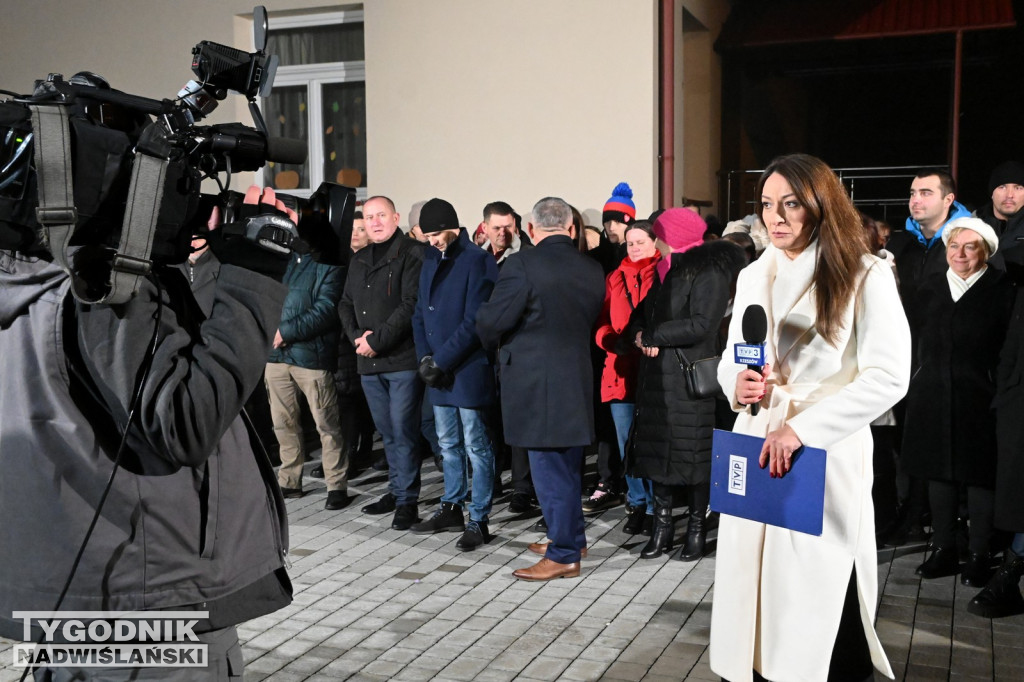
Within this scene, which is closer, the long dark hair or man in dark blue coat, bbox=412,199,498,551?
the long dark hair

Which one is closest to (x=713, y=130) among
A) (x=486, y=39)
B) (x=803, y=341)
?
(x=486, y=39)

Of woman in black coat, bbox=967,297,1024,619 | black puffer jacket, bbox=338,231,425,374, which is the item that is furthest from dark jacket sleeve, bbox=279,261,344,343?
woman in black coat, bbox=967,297,1024,619

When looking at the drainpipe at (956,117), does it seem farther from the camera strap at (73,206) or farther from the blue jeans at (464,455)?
the camera strap at (73,206)

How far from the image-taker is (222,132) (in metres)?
2.29

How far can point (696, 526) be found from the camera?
20.7 ft

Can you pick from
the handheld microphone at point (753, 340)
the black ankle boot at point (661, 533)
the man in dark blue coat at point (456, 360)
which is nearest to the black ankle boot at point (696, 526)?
the black ankle boot at point (661, 533)

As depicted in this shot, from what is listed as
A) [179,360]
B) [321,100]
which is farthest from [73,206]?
[321,100]

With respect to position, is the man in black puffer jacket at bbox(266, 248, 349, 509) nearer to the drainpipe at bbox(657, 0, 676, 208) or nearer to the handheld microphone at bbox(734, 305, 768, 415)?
the drainpipe at bbox(657, 0, 676, 208)

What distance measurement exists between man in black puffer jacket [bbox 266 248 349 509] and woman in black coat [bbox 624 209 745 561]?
2.47m

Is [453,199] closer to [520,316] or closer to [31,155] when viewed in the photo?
[520,316]

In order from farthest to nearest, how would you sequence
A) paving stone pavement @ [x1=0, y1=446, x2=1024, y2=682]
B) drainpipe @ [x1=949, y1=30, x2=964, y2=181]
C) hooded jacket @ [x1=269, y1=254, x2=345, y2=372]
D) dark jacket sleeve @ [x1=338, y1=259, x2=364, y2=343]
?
drainpipe @ [x1=949, y1=30, x2=964, y2=181] < hooded jacket @ [x1=269, y1=254, x2=345, y2=372] < dark jacket sleeve @ [x1=338, y1=259, x2=364, y2=343] < paving stone pavement @ [x1=0, y1=446, x2=1024, y2=682]

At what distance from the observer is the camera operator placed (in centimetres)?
204

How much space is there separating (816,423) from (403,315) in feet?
14.6

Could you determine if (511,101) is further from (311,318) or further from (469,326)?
(469,326)
